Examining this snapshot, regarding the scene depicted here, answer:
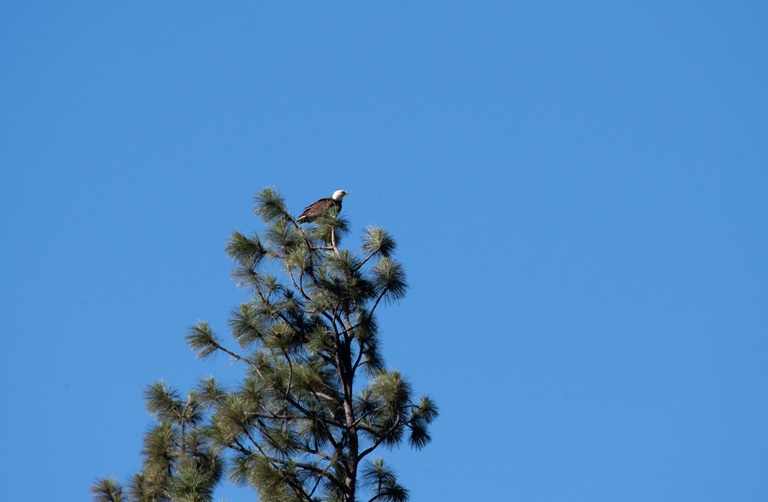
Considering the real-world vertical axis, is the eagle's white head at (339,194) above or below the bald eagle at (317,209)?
above

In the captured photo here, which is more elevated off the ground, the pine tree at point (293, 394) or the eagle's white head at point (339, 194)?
the eagle's white head at point (339, 194)

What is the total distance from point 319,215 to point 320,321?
4.48 ft

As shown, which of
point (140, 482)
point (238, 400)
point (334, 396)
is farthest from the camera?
point (140, 482)

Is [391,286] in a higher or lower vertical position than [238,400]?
higher

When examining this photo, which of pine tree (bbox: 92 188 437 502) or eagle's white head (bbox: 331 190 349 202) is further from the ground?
eagle's white head (bbox: 331 190 349 202)

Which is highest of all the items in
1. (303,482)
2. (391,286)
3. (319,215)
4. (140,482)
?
(319,215)

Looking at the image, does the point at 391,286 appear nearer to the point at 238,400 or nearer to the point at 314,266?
the point at 314,266

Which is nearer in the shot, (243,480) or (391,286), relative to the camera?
(243,480)

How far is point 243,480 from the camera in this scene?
37.7 feet

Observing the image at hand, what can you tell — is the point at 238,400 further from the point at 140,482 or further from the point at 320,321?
the point at 140,482

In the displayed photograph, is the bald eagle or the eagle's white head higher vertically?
the eagle's white head

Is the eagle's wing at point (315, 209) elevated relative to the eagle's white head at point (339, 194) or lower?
lower

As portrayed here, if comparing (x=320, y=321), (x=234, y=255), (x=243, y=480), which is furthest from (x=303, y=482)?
(x=234, y=255)

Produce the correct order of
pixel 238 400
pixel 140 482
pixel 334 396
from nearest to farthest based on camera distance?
pixel 238 400 < pixel 334 396 < pixel 140 482
